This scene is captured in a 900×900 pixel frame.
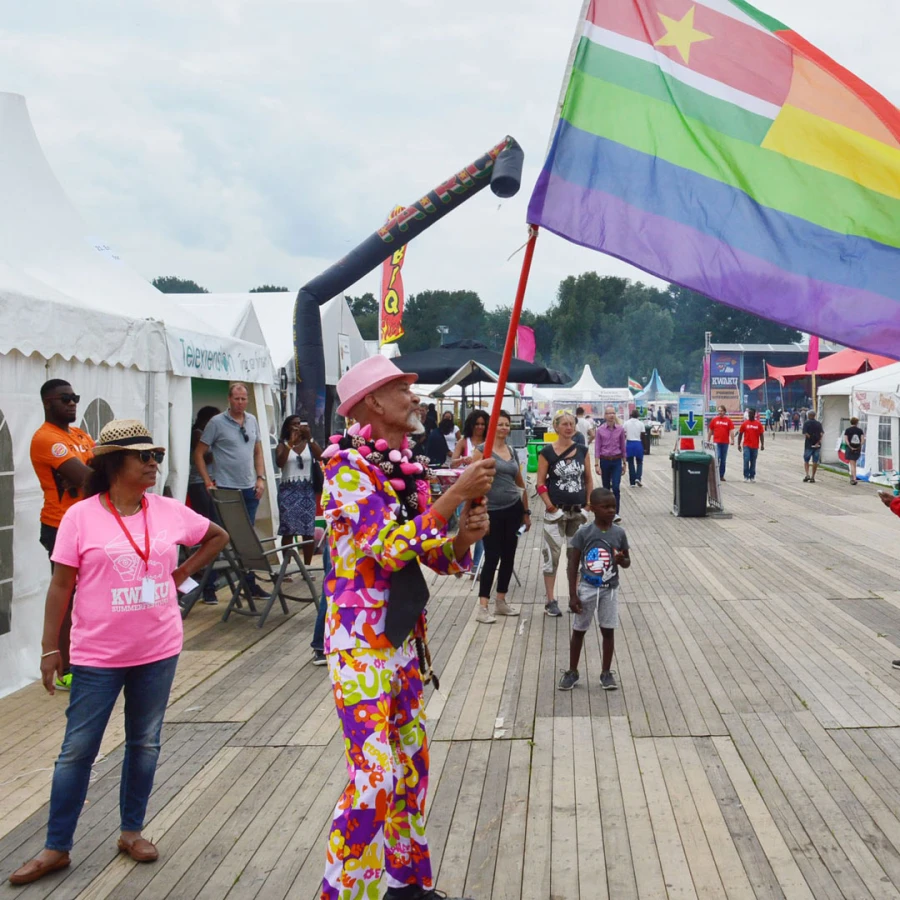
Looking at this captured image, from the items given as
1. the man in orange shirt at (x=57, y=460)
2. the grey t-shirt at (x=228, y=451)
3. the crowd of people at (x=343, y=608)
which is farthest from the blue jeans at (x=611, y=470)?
the crowd of people at (x=343, y=608)

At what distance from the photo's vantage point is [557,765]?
4938 mm

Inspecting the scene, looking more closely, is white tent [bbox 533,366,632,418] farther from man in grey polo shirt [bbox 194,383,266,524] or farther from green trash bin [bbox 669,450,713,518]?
man in grey polo shirt [bbox 194,383,266,524]

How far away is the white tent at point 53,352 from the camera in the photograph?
20.9ft

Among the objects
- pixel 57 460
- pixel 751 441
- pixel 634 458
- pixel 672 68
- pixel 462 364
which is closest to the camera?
pixel 672 68

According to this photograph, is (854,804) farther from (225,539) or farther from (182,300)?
(182,300)

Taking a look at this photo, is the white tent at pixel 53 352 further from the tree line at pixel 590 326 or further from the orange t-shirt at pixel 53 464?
the tree line at pixel 590 326

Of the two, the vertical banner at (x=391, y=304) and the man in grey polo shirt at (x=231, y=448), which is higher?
the vertical banner at (x=391, y=304)

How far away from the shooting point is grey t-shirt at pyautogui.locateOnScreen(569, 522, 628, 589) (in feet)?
20.6

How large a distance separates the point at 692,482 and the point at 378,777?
15.0 meters

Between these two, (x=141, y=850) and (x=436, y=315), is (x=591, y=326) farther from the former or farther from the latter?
(x=141, y=850)

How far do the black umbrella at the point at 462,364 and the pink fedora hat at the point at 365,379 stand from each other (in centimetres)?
1344

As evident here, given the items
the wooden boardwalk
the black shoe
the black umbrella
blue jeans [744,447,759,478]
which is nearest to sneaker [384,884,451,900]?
the black shoe

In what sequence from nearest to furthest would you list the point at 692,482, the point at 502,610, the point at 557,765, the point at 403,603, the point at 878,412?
1. the point at 403,603
2. the point at 557,765
3. the point at 502,610
4. the point at 692,482
5. the point at 878,412

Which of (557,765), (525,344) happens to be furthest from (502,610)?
(525,344)
